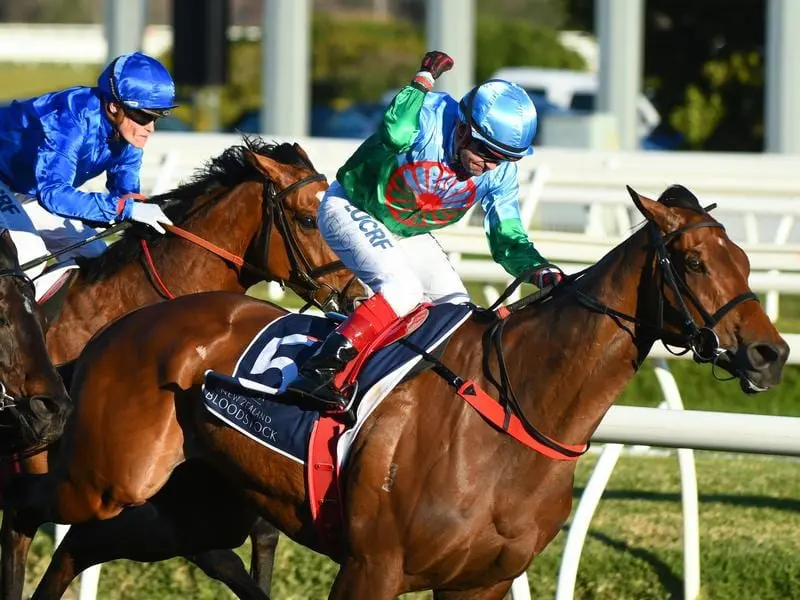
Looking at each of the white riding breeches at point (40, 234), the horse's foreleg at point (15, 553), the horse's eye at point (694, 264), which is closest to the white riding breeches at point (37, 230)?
the white riding breeches at point (40, 234)

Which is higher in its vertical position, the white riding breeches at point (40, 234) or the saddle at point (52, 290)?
the white riding breeches at point (40, 234)

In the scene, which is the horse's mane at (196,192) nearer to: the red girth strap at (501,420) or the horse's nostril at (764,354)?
the red girth strap at (501,420)

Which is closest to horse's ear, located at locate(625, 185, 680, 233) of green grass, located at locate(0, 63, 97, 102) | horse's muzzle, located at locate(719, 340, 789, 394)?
horse's muzzle, located at locate(719, 340, 789, 394)

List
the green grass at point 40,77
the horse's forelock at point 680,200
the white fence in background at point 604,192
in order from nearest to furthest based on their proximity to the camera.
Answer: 1. the horse's forelock at point 680,200
2. the white fence in background at point 604,192
3. the green grass at point 40,77

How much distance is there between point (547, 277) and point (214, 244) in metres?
1.63

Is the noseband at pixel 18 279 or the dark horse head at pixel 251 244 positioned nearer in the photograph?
the noseband at pixel 18 279

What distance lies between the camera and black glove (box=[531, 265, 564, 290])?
4500mm

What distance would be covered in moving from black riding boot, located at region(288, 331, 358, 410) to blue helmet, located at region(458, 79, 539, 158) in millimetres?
657

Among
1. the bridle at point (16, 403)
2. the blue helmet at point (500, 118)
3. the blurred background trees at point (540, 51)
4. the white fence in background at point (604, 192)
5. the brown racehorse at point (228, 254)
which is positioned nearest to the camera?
the blue helmet at point (500, 118)

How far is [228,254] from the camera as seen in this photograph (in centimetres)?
575

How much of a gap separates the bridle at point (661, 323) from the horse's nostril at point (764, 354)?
75 mm

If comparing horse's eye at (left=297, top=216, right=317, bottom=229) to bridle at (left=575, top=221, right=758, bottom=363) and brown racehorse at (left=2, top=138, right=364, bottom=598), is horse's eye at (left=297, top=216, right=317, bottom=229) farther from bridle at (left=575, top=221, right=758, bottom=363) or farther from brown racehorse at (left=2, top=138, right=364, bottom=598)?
bridle at (left=575, top=221, right=758, bottom=363)

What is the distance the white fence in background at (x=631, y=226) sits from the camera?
15.4 ft

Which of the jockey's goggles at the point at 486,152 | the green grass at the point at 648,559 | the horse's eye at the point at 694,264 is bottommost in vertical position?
the green grass at the point at 648,559
